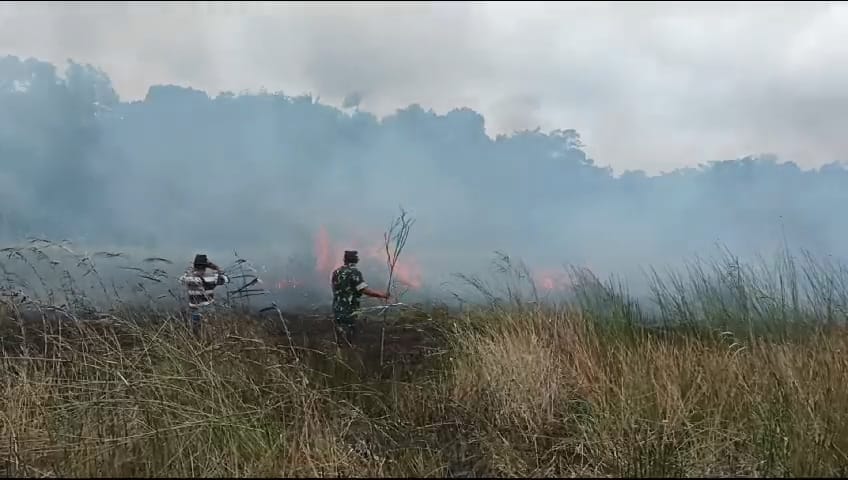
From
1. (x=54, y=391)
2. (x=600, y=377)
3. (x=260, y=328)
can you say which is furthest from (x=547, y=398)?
(x=54, y=391)

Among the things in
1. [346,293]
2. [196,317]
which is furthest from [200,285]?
[346,293]

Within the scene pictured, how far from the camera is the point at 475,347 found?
564 centimetres

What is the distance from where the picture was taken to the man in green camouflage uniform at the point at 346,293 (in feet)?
24.9

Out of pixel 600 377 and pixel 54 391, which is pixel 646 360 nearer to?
pixel 600 377

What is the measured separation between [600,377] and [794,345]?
1275 mm

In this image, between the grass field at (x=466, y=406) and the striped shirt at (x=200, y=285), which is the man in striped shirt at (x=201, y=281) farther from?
the grass field at (x=466, y=406)

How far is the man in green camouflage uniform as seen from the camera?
7.58 m

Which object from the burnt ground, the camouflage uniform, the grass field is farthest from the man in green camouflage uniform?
the grass field

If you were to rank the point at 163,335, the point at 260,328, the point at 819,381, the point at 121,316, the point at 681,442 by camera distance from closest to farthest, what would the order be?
the point at 681,442, the point at 819,381, the point at 163,335, the point at 121,316, the point at 260,328

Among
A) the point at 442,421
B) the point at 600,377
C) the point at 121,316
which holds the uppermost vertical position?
the point at 121,316

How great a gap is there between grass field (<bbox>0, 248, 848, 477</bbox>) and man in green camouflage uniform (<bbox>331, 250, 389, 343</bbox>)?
2089 mm

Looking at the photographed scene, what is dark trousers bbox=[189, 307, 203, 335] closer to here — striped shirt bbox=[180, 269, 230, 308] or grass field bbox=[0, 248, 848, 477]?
grass field bbox=[0, 248, 848, 477]

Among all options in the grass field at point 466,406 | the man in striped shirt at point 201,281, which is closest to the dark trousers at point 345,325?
the man in striped shirt at point 201,281

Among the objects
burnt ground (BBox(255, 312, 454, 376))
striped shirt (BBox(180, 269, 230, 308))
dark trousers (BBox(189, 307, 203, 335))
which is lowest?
burnt ground (BBox(255, 312, 454, 376))
